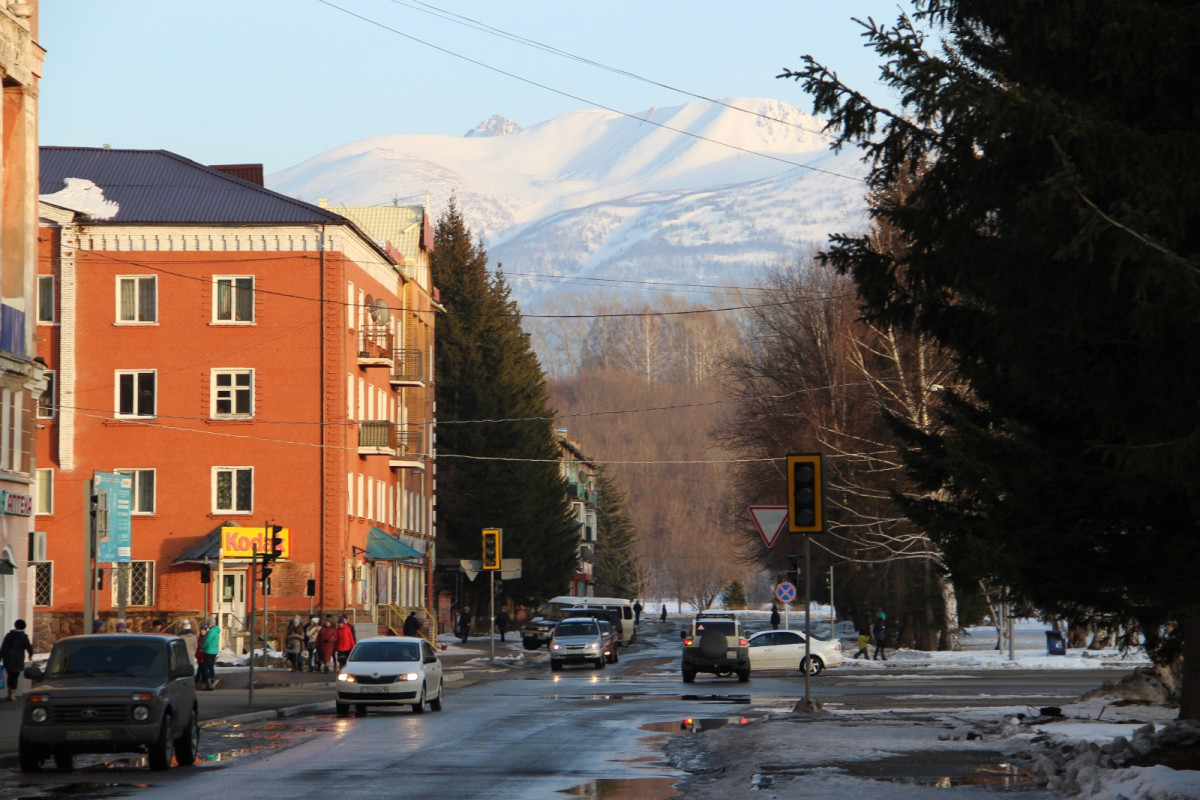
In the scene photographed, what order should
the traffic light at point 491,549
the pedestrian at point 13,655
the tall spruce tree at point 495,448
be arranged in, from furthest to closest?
the tall spruce tree at point 495,448, the traffic light at point 491,549, the pedestrian at point 13,655

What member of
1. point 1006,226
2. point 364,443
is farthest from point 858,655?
point 1006,226

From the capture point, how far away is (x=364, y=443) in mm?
57812

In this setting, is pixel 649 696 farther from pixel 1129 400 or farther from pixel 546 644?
pixel 546 644

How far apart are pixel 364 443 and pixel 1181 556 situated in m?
45.6

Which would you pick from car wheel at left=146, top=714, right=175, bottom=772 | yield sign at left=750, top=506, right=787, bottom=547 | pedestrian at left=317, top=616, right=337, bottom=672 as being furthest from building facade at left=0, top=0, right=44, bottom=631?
yield sign at left=750, top=506, right=787, bottom=547

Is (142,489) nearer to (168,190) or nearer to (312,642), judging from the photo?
(168,190)

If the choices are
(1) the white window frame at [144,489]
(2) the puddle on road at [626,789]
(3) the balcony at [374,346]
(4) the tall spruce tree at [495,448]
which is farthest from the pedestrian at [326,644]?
(4) the tall spruce tree at [495,448]

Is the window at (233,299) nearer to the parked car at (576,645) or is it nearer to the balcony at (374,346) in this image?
the balcony at (374,346)

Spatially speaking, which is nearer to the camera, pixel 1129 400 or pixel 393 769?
pixel 1129 400

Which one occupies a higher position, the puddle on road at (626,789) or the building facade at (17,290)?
the building facade at (17,290)

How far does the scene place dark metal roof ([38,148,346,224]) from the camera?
5422 centimetres

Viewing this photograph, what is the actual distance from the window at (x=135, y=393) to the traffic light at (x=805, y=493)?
34400mm

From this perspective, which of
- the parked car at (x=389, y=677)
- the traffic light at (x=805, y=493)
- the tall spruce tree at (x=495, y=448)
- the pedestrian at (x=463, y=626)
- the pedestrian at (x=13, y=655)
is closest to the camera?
the traffic light at (x=805, y=493)

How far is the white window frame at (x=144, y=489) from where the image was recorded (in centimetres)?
5409
